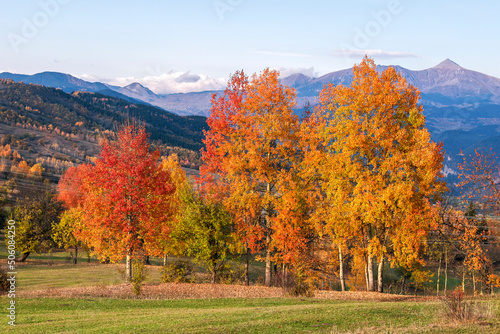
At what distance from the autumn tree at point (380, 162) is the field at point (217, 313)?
16.0 feet

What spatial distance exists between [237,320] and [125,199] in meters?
18.7

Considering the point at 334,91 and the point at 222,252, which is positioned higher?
the point at 334,91

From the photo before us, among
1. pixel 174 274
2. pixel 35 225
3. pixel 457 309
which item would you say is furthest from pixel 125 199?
pixel 35 225

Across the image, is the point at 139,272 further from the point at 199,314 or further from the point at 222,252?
the point at 199,314

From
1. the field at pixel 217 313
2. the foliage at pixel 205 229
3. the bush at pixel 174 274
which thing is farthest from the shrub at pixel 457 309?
the bush at pixel 174 274

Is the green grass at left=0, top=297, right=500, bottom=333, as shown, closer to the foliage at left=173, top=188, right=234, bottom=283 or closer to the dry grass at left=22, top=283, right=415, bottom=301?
the dry grass at left=22, top=283, right=415, bottom=301

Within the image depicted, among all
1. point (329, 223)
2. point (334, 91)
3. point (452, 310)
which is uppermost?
point (334, 91)

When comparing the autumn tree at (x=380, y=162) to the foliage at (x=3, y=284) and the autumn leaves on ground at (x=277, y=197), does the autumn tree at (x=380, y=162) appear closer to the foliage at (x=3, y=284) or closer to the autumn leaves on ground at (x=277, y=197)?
the autumn leaves on ground at (x=277, y=197)

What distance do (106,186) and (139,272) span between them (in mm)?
7805

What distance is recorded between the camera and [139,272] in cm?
2806

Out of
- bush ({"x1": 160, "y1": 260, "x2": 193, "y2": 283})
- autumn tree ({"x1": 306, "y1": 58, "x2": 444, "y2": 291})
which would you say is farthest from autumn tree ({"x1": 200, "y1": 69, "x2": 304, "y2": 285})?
Answer: bush ({"x1": 160, "y1": 260, "x2": 193, "y2": 283})

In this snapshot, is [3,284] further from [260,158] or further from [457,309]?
[457,309]

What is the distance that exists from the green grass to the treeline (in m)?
9.24

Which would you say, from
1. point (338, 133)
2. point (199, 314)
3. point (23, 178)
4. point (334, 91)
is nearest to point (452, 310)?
point (199, 314)
